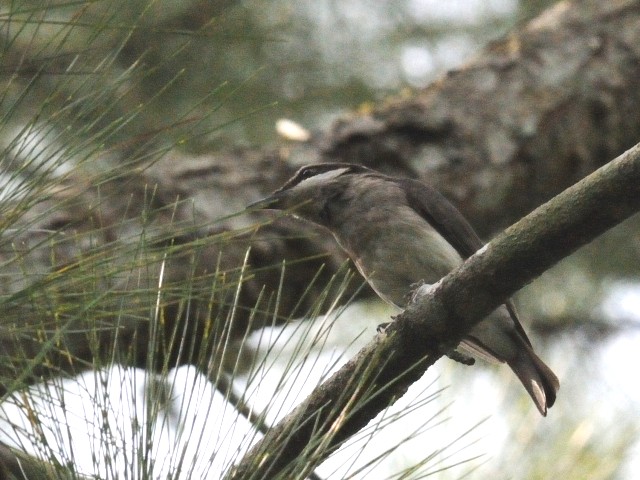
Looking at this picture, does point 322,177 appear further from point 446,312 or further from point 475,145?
point 446,312

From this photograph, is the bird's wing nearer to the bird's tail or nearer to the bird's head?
the bird's head

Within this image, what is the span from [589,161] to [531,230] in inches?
114

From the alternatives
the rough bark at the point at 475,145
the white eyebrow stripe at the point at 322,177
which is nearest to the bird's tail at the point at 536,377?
the rough bark at the point at 475,145

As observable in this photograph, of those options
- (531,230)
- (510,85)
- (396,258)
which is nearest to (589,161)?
(510,85)

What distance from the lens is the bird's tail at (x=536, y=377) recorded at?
3.88 meters

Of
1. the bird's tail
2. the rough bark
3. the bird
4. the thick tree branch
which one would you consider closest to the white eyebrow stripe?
the bird

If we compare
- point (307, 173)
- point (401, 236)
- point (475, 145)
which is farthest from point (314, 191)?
point (475, 145)

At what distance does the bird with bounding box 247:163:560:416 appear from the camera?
3967 mm

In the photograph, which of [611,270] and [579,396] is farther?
[611,270]

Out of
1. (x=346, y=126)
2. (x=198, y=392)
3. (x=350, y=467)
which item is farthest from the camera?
(x=346, y=126)

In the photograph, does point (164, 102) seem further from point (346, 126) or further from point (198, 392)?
point (198, 392)

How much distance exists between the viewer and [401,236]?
4047 mm

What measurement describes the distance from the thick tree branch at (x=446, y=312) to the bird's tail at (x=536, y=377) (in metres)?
1.29

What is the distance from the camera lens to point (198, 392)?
245 cm
